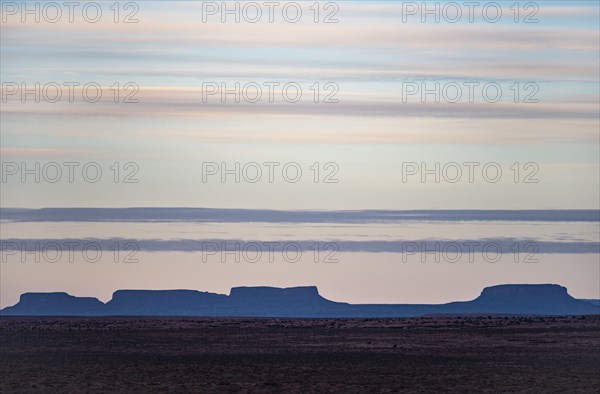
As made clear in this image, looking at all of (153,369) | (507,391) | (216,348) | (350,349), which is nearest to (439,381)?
(507,391)

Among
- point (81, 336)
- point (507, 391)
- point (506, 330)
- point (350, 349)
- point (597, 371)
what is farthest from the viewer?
point (506, 330)

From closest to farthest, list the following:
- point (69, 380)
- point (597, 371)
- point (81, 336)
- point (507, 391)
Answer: point (507, 391)
point (69, 380)
point (597, 371)
point (81, 336)

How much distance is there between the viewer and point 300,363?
4578 centimetres

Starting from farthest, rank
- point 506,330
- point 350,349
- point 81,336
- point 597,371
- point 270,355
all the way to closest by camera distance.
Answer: point 506,330
point 81,336
point 350,349
point 270,355
point 597,371

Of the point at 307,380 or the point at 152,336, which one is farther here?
the point at 152,336

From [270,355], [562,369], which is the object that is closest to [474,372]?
[562,369]

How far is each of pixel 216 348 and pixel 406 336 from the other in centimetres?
1749

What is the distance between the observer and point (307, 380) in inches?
1527

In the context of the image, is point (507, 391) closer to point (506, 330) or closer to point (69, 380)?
point (69, 380)

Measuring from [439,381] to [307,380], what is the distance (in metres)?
4.62

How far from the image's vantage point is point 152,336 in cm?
6950

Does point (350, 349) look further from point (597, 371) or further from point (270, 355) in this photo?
point (597, 371)

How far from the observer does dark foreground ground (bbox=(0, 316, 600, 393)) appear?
1458 inches

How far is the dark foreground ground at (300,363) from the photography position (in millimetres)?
37031
